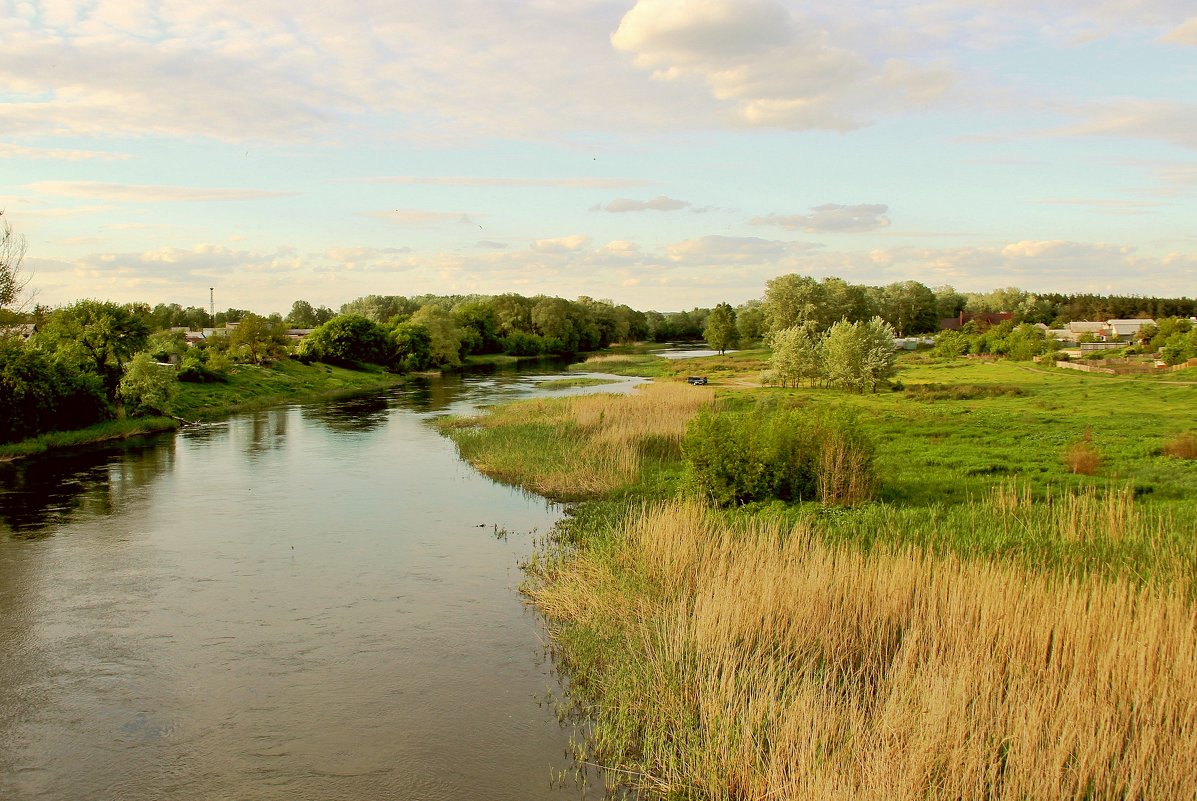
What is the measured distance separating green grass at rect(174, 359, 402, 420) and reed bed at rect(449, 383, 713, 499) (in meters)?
19.9

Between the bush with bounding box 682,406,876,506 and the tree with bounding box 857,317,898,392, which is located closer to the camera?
the bush with bounding box 682,406,876,506

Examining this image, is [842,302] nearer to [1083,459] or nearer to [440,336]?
[440,336]

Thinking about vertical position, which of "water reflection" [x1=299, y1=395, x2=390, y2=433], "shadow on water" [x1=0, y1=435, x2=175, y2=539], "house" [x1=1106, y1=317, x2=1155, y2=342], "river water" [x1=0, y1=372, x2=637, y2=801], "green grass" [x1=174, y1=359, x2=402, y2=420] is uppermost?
"house" [x1=1106, y1=317, x2=1155, y2=342]

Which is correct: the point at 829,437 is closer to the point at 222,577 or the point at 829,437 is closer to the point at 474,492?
the point at 474,492

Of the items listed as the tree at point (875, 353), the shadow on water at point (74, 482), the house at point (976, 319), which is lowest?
the shadow on water at point (74, 482)

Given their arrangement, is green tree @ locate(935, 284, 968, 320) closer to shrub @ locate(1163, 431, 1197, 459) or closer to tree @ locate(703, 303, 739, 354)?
tree @ locate(703, 303, 739, 354)

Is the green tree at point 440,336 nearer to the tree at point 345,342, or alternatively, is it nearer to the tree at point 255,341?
the tree at point 345,342

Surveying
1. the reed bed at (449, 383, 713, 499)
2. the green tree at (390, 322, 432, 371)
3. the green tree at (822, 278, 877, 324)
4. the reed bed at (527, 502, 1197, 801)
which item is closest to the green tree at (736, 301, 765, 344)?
the green tree at (822, 278, 877, 324)

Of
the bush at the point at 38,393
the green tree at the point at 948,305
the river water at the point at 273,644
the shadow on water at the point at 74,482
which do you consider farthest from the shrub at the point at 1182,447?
the green tree at the point at 948,305

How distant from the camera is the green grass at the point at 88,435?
34.4 meters

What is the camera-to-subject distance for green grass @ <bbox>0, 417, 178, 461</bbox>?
34356mm

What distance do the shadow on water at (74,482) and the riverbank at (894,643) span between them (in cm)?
1508

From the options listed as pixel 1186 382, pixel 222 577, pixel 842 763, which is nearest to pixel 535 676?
pixel 842 763

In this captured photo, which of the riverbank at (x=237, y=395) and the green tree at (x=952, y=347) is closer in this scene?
the riverbank at (x=237, y=395)
